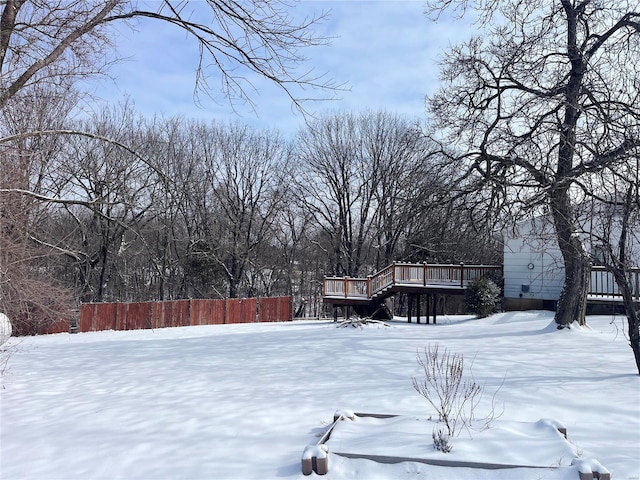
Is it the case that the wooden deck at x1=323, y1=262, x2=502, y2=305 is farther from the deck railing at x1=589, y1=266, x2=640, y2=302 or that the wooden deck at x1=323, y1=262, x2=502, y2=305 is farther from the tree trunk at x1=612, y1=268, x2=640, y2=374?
the tree trunk at x1=612, y1=268, x2=640, y2=374

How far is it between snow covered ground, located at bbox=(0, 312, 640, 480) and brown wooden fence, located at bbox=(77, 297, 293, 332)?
618 cm

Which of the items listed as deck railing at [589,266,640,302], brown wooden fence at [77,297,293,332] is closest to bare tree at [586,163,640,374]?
deck railing at [589,266,640,302]

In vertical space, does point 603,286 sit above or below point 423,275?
below

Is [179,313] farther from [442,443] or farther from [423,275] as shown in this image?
[442,443]

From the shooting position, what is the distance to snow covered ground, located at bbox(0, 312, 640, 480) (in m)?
4.45

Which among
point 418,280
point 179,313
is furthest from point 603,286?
point 179,313

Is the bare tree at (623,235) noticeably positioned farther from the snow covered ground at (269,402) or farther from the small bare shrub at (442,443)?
the small bare shrub at (442,443)

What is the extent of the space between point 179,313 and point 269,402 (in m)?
15.5

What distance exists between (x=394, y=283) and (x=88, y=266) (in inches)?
701

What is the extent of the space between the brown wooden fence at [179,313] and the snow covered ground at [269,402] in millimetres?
6178

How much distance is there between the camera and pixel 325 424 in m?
5.59

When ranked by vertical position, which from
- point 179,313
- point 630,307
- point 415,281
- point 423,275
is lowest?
point 179,313

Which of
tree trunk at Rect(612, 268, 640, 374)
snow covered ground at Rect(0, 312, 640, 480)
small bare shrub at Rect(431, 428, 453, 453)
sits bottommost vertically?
snow covered ground at Rect(0, 312, 640, 480)

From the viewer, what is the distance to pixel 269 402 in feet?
21.8
